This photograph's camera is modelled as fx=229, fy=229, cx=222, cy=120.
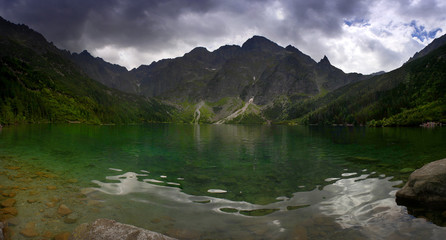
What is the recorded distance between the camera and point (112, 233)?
773cm

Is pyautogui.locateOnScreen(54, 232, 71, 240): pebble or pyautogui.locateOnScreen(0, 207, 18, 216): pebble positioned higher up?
pyautogui.locateOnScreen(0, 207, 18, 216): pebble

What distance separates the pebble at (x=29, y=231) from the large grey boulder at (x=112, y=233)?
5.04 m

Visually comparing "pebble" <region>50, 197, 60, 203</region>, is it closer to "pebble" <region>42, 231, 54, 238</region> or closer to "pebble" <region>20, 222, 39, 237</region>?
"pebble" <region>20, 222, 39, 237</region>

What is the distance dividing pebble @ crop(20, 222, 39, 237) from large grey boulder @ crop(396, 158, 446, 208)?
2167 centimetres

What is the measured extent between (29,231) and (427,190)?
23600mm

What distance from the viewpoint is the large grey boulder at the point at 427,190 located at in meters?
14.7

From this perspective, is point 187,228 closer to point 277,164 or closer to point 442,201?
point 442,201

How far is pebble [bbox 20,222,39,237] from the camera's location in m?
11.4


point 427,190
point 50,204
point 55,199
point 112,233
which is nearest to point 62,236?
point 50,204

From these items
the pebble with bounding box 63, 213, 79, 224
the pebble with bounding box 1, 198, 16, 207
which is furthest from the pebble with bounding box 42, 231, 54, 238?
the pebble with bounding box 1, 198, 16, 207

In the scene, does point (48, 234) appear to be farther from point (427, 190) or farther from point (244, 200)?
point (427, 190)

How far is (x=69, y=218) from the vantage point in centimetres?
1324

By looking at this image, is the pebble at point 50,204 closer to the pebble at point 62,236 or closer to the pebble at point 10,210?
the pebble at point 10,210

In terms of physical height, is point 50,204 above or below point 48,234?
above
